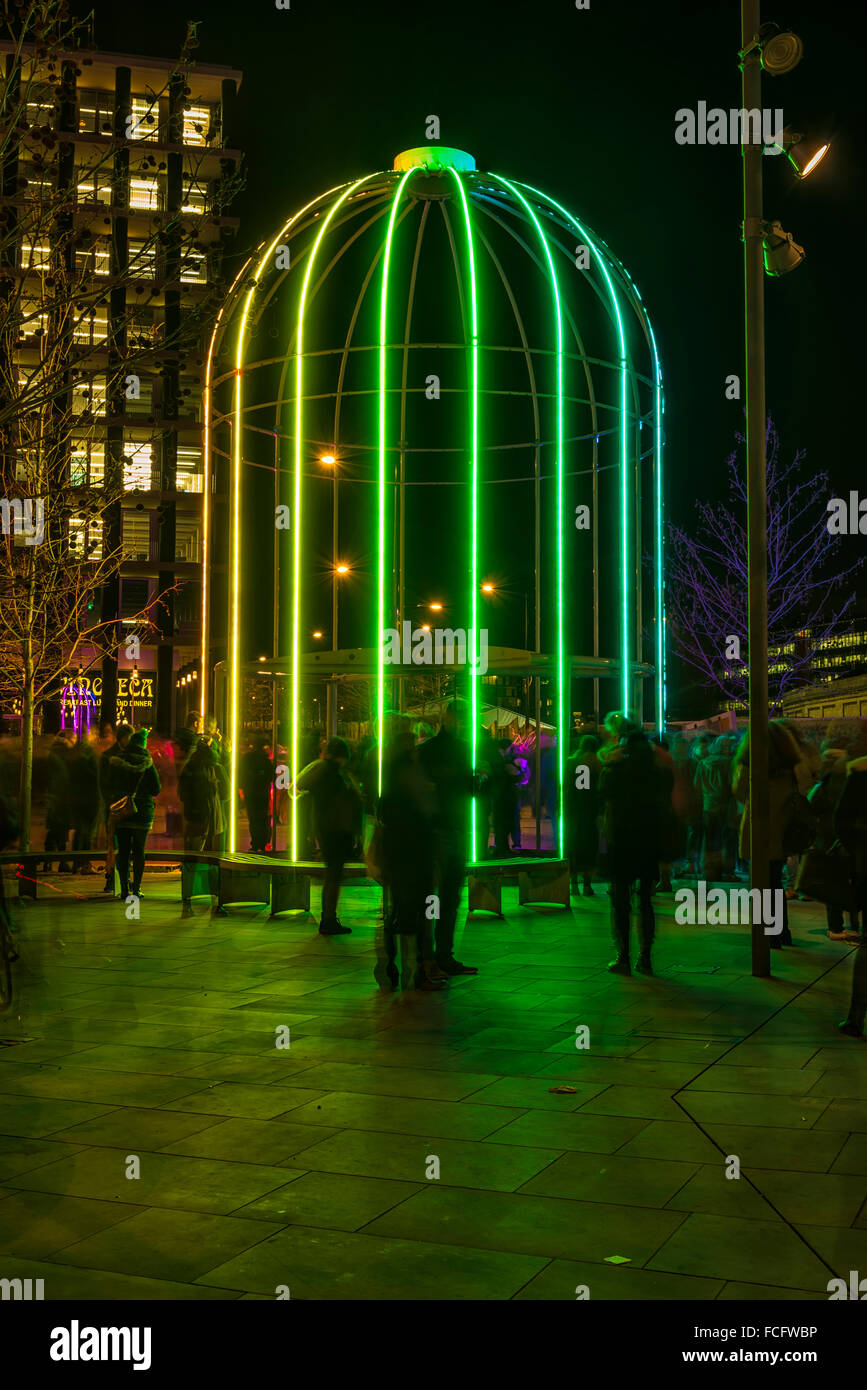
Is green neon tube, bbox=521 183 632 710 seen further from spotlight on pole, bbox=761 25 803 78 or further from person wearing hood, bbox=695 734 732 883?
spotlight on pole, bbox=761 25 803 78

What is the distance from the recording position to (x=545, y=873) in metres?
11.3

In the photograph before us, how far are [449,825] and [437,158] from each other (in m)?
6.85

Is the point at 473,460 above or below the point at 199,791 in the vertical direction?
above

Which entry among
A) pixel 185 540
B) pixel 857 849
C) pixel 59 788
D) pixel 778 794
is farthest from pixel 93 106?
pixel 857 849

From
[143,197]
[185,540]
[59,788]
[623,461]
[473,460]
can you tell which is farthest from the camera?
[185,540]

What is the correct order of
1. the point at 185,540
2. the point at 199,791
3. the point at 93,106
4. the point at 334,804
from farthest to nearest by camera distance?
the point at 185,540 → the point at 93,106 → the point at 199,791 → the point at 334,804

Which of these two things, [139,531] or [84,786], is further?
[139,531]

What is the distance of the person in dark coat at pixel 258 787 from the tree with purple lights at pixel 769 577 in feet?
49.3

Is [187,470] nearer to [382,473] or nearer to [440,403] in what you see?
[440,403]

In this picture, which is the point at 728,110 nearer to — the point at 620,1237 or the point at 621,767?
the point at 621,767

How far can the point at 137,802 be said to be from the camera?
12.0 meters

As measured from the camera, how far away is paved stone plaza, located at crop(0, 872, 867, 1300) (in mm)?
3736
